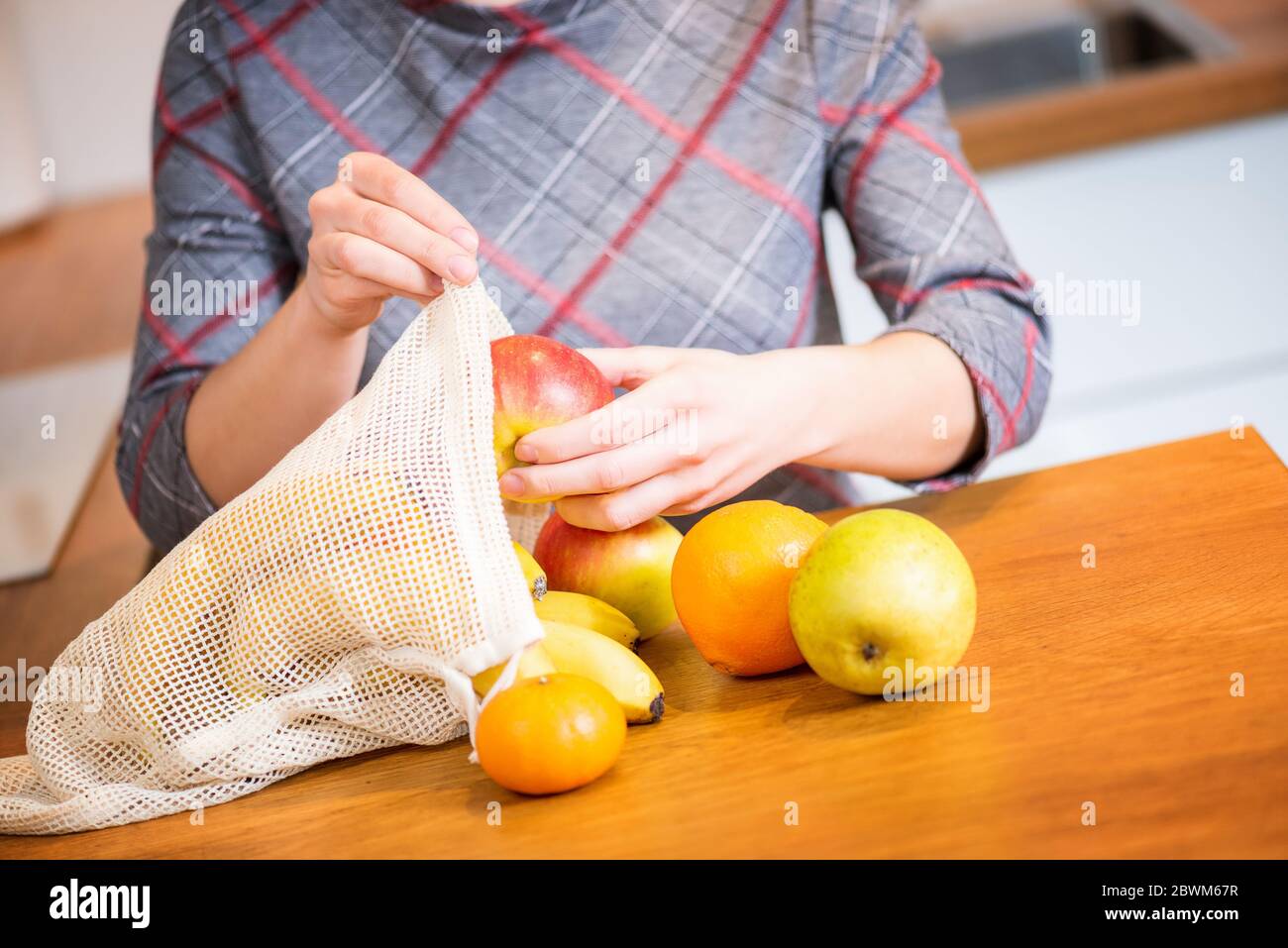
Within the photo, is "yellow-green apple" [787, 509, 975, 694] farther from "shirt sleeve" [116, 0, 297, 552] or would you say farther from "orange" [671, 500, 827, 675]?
"shirt sleeve" [116, 0, 297, 552]

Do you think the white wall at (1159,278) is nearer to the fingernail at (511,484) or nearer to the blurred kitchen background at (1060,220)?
the blurred kitchen background at (1060,220)

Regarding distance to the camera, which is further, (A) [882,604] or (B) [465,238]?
(B) [465,238]

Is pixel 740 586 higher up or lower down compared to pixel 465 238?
lower down

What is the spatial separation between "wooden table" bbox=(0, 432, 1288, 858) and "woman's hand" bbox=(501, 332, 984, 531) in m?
0.10

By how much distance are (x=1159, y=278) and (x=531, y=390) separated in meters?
1.37

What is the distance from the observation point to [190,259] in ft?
→ 3.45

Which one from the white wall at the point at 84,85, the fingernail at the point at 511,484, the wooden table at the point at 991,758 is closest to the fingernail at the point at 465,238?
the fingernail at the point at 511,484

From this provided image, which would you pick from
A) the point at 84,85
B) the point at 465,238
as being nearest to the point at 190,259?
the point at 465,238

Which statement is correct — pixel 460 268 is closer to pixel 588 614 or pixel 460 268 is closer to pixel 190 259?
pixel 588 614

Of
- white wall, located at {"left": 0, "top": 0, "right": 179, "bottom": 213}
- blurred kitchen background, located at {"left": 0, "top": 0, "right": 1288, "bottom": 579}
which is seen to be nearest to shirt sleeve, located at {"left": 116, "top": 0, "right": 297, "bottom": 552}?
blurred kitchen background, located at {"left": 0, "top": 0, "right": 1288, "bottom": 579}

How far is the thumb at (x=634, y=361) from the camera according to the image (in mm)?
765

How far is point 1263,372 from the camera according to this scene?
65.1 inches

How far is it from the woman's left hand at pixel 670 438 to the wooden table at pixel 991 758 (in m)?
0.09
